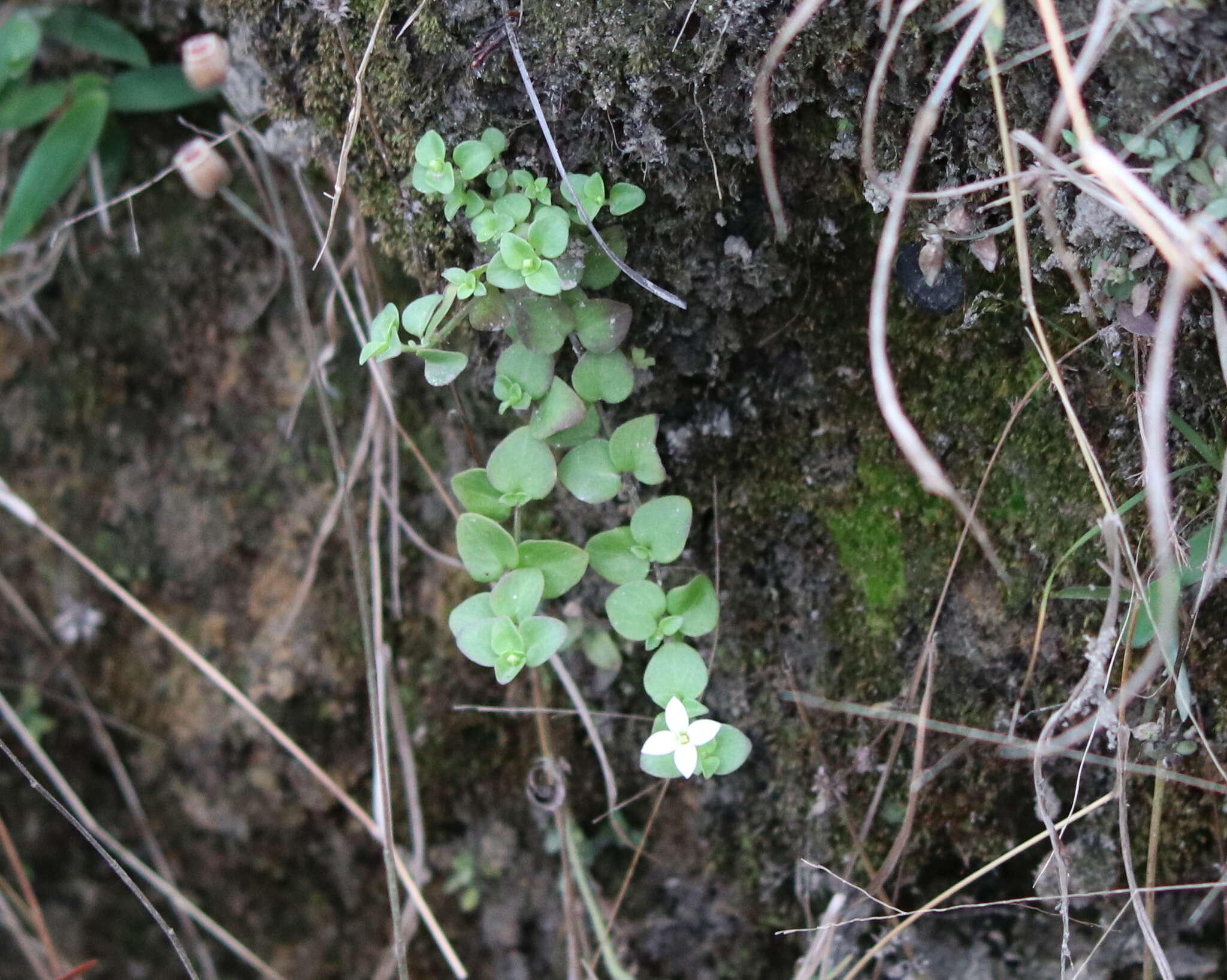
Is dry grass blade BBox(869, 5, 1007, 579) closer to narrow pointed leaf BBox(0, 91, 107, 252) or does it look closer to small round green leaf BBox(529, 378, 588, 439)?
small round green leaf BBox(529, 378, 588, 439)

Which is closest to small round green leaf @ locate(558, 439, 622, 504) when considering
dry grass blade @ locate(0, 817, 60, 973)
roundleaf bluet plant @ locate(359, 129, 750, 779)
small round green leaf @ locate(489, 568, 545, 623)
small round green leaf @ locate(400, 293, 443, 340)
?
roundleaf bluet plant @ locate(359, 129, 750, 779)

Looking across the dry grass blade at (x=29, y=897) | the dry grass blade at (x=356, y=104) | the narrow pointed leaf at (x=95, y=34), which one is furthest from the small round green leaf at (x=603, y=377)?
the dry grass blade at (x=29, y=897)

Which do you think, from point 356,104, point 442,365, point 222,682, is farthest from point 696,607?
point 222,682

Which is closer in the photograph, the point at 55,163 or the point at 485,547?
the point at 485,547

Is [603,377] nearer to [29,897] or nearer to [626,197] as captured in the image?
[626,197]

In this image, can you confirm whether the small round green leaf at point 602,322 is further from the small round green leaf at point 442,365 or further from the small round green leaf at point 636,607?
the small round green leaf at point 636,607

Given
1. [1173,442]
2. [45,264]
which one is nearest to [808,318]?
[1173,442]
